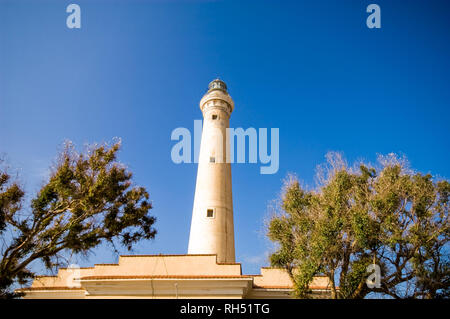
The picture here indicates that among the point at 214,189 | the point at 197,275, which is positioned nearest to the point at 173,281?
the point at 197,275

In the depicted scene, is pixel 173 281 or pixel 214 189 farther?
pixel 214 189

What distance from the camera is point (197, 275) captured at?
16047 mm

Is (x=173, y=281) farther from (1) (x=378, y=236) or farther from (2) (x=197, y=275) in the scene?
(1) (x=378, y=236)

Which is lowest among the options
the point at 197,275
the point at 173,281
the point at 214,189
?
the point at 173,281

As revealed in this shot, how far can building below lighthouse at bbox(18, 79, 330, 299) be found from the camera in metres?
15.5

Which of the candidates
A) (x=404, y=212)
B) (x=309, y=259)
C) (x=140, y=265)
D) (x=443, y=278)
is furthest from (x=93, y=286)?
(x=443, y=278)

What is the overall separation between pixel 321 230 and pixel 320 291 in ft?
13.7

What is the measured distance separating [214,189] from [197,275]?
6.91 m

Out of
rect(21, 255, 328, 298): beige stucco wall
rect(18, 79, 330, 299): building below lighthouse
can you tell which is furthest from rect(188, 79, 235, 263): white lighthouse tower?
rect(21, 255, 328, 298): beige stucco wall

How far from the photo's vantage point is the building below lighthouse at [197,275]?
1546 centimetres

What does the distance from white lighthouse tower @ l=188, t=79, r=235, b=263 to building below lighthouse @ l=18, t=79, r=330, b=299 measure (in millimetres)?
64

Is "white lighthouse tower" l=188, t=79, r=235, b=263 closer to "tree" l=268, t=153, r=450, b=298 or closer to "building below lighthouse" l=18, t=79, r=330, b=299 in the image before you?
"building below lighthouse" l=18, t=79, r=330, b=299
